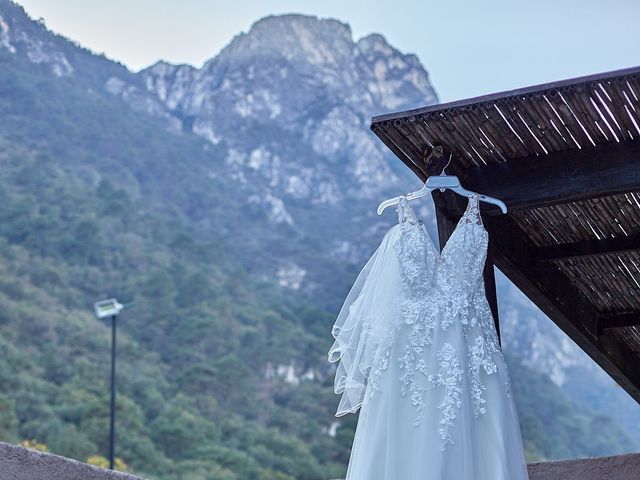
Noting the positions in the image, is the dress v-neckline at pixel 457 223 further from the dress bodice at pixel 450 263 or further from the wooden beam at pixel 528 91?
the wooden beam at pixel 528 91

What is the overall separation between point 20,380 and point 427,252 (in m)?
27.7

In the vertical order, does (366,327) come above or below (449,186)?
below

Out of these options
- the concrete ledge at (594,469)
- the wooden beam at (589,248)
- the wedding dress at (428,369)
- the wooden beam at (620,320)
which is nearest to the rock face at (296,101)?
the concrete ledge at (594,469)

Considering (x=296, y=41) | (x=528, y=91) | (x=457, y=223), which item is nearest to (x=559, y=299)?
(x=457, y=223)

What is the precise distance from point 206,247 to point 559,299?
46.4m

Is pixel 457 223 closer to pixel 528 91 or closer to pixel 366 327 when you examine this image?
pixel 366 327

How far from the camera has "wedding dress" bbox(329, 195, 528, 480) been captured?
98.2 inches

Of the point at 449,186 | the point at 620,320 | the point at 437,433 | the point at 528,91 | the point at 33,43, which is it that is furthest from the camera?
the point at 33,43

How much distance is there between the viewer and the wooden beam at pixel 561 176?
7.91ft

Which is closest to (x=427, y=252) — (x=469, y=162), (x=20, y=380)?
(x=469, y=162)

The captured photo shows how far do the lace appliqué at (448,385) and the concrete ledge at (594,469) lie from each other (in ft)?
3.97

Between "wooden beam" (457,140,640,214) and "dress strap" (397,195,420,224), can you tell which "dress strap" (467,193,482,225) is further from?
"dress strap" (397,195,420,224)

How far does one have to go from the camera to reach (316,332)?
44375 millimetres

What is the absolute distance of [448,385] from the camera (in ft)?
8.32
